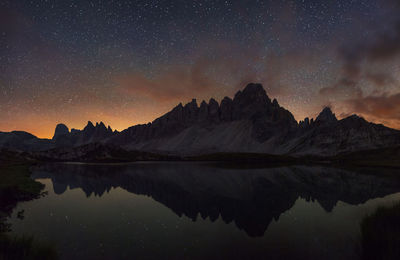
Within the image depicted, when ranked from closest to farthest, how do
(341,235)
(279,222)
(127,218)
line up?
(341,235)
(279,222)
(127,218)

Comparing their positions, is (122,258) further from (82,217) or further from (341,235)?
(341,235)

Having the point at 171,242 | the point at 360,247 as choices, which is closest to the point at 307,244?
the point at 360,247

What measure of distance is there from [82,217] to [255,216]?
22304 millimetres

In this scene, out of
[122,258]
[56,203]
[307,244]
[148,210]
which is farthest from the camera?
[56,203]

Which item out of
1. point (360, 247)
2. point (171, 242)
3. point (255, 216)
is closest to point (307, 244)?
point (360, 247)

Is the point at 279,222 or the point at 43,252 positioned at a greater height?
the point at 43,252

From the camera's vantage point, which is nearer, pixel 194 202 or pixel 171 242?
pixel 171 242

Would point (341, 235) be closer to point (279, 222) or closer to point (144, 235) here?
point (279, 222)

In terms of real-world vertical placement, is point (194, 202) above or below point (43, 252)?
below

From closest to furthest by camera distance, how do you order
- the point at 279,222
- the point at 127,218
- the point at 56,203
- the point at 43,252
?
the point at 43,252
the point at 279,222
the point at 127,218
the point at 56,203

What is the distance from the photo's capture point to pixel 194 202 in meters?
35.8

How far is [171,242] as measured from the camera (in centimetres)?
1917

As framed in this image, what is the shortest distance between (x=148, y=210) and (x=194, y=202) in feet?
25.6

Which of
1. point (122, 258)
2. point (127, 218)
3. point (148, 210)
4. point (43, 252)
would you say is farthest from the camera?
point (148, 210)
